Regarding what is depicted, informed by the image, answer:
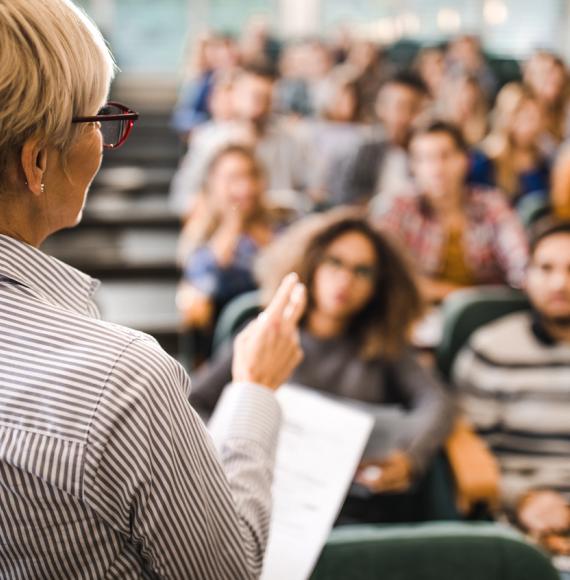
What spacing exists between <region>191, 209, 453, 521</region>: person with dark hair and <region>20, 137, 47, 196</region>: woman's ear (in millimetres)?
1075

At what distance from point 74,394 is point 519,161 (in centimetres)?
372

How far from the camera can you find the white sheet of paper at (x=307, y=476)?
100 centimetres

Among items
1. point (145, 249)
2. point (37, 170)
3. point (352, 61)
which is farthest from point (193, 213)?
point (352, 61)

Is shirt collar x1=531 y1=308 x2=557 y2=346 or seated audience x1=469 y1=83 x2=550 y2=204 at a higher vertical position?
seated audience x1=469 y1=83 x2=550 y2=204

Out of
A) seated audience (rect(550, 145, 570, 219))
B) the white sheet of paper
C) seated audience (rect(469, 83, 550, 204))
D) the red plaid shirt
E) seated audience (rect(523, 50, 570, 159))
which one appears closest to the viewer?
the white sheet of paper

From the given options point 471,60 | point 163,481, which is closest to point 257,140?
point 163,481

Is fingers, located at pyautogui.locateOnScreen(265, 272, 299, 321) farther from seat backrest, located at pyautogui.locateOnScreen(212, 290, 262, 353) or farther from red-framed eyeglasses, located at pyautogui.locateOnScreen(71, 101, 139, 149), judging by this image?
seat backrest, located at pyautogui.locateOnScreen(212, 290, 262, 353)

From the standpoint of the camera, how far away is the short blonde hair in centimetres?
54

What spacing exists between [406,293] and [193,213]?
130 centimetres

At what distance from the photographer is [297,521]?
106 centimetres

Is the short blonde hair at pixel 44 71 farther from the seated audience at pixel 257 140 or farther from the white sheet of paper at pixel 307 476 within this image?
the seated audience at pixel 257 140

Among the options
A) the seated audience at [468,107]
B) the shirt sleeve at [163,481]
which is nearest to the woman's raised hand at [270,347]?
the shirt sleeve at [163,481]

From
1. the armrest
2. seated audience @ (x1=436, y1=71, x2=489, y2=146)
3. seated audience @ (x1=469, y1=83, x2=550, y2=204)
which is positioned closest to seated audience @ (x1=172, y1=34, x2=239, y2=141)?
seated audience @ (x1=436, y1=71, x2=489, y2=146)

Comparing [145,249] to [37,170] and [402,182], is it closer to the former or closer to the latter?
[402,182]
